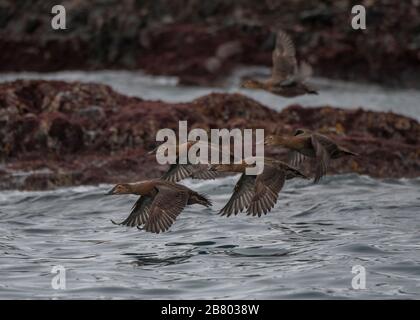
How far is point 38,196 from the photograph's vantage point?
21.3m

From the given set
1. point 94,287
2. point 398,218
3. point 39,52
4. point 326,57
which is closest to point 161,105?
point 398,218

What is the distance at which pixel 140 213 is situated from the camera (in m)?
16.2

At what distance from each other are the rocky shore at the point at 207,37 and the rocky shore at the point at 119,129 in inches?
532

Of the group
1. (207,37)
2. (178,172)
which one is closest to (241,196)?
(178,172)

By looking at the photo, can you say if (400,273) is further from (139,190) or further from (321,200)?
(321,200)

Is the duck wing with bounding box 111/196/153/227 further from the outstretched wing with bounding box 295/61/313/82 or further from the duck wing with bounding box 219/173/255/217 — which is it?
the outstretched wing with bounding box 295/61/313/82

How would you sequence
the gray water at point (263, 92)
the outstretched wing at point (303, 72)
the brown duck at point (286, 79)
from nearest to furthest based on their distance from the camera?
the outstretched wing at point (303, 72) → the brown duck at point (286, 79) → the gray water at point (263, 92)

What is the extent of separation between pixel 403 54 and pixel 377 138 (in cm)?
1600

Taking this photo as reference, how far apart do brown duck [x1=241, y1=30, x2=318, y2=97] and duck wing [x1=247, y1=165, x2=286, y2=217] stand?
4.72m

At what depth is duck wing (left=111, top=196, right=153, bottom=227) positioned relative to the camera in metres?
16.1

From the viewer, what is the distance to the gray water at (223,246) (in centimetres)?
1423

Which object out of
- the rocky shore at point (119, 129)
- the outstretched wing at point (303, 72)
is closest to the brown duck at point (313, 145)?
the outstretched wing at point (303, 72)

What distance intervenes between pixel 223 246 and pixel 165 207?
1.96 meters

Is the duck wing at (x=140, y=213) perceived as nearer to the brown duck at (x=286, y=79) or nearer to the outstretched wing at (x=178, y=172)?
the outstretched wing at (x=178, y=172)
